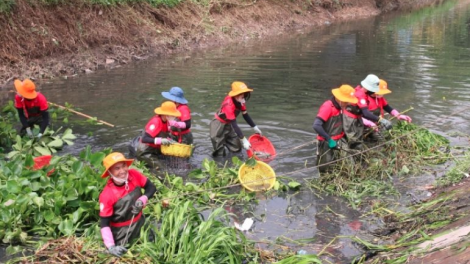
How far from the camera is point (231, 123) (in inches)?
321

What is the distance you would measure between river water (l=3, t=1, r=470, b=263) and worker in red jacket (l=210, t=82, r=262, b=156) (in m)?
0.41

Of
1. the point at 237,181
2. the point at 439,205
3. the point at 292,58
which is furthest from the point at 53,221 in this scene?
the point at 292,58

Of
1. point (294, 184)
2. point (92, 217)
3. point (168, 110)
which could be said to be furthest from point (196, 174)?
point (92, 217)

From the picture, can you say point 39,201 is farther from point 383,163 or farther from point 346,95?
point 383,163

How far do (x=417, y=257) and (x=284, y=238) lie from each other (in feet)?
5.44

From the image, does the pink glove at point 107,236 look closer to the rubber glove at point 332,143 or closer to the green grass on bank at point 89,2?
the rubber glove at point 332,143

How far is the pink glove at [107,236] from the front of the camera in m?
4.77

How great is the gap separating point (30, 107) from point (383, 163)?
5924 millimetres

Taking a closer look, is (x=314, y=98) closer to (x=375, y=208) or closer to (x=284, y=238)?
(x=375, y=208)

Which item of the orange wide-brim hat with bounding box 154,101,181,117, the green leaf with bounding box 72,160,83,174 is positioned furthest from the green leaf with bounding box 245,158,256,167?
the green leaf with bounding box 72,160,83,174

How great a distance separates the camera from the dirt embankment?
14320 millimetres

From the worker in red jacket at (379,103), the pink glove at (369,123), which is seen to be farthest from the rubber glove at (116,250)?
the worker in red jacket at (379,103)

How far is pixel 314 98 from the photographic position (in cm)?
1248

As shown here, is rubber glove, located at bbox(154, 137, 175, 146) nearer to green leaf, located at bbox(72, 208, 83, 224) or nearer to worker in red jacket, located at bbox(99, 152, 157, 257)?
green leaf, located at bbox(72, 208, 83, 224)
